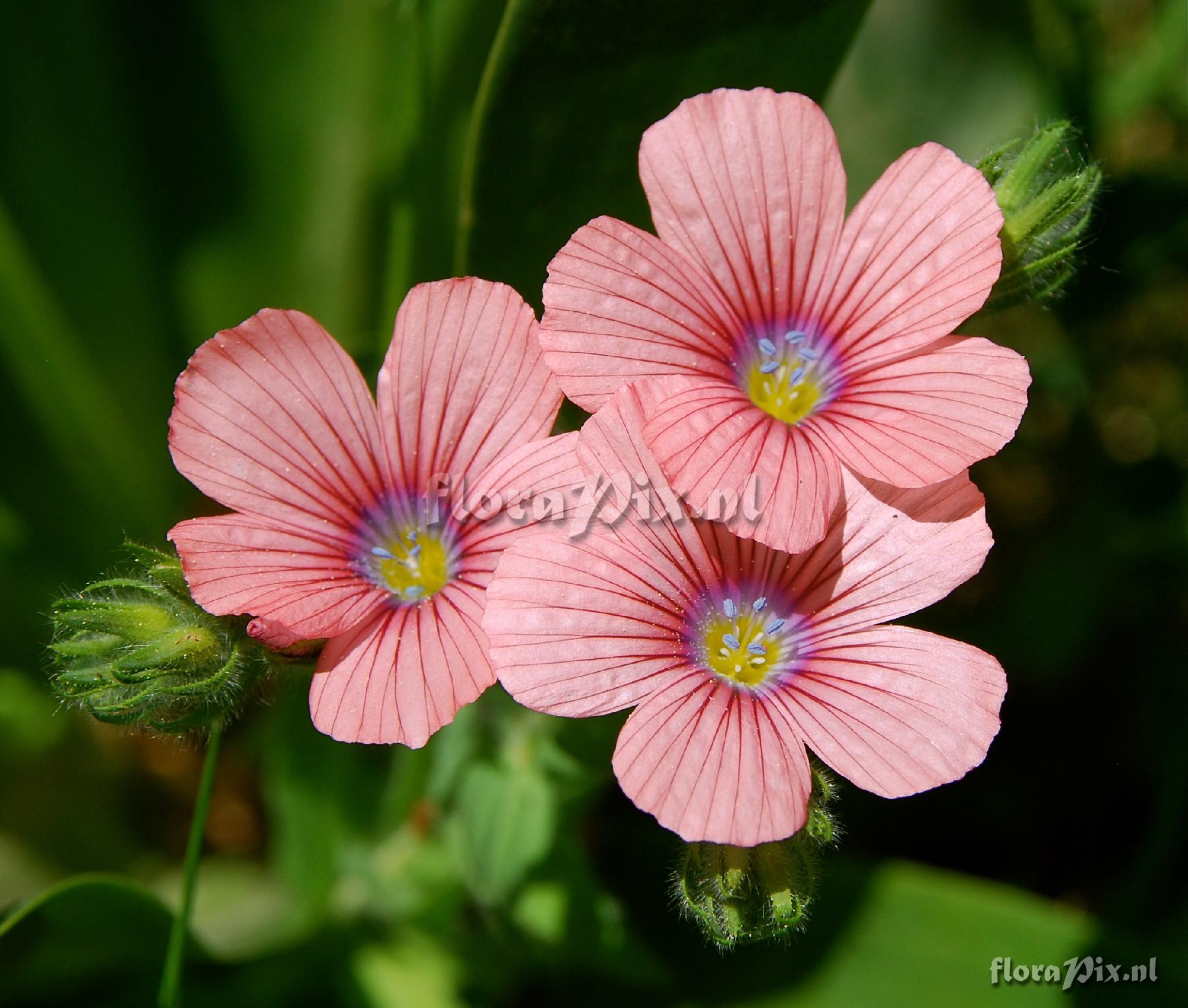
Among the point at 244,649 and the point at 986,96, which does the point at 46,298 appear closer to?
the point at 244,649

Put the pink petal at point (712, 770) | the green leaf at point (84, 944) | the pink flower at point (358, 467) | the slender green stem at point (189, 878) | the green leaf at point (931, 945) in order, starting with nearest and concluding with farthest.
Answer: the pink petal at point (712, 770)
the pink flower at point (358, 467)
the slender green stem at point (189, 878)
the green leaf at point (84, 944)
the green leaf at point (931, 945)

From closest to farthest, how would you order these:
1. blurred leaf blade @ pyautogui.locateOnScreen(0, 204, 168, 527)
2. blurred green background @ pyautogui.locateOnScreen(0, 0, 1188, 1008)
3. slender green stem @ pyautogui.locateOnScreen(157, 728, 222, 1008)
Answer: slender green stem @ pyautogui.locateOnScreen(157, 728, 222, 1008), blurred green background @ pyautogui.locateOnScreen(0, 0, 1188, 1008), blurred leaf blade @ pyautogui.locateOnScreen(0, 204, 168, 527)

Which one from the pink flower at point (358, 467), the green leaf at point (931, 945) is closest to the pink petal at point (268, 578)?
the pink flower at point (358, 467)

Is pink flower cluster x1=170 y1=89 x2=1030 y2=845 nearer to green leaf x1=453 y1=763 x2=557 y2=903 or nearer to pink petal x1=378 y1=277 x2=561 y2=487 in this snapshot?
pink petal x1=378 y1=277 x2=561 y2=487

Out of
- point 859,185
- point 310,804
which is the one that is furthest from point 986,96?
point 310,804

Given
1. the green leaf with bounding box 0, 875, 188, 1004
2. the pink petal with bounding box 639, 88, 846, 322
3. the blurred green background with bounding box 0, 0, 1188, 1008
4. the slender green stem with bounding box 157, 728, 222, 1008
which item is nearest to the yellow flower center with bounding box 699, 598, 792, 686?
the blurred green background with bounding box 0, 0, 1188, 1008

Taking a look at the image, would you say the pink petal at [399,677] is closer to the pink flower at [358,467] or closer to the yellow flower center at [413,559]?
the pink flower at [358,467]
